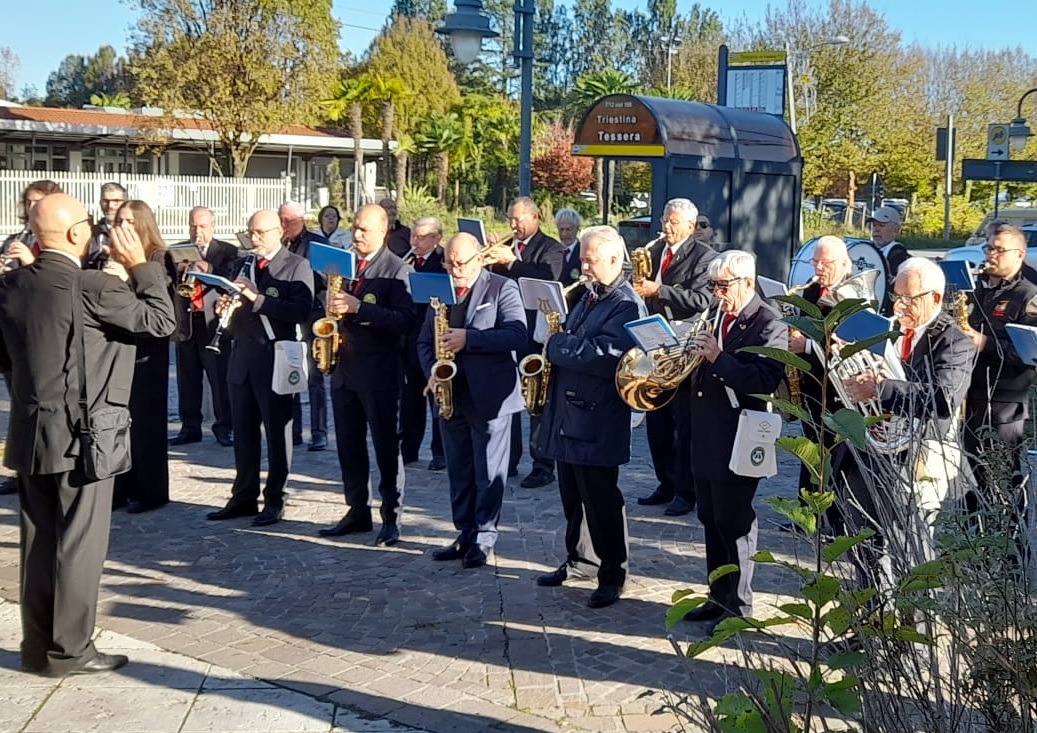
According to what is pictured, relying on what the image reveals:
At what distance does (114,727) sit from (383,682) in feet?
3.69

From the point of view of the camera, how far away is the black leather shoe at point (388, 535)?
7.02m

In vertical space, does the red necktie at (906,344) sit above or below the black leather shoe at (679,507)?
above

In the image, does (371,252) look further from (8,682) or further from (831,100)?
(831,100)

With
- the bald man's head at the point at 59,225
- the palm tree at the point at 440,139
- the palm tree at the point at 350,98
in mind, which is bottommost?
the bald man's head at the point at 59,225

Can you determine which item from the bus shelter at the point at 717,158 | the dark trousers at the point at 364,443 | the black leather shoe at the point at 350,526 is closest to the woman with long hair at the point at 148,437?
the black leather shoe at the point at 350,526

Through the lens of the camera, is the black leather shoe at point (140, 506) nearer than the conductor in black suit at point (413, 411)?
Yes

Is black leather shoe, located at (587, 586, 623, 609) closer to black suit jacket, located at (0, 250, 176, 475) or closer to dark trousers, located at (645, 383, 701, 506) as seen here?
dark trousers, located at (645, 383, 701, 506)

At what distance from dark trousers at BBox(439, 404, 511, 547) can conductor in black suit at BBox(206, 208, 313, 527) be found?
4.47 feet

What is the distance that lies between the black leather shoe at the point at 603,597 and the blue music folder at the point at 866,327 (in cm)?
185

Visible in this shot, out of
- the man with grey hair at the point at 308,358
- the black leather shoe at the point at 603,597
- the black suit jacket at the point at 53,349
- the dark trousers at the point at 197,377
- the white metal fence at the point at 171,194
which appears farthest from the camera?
the white metal fence at the point at 171,194

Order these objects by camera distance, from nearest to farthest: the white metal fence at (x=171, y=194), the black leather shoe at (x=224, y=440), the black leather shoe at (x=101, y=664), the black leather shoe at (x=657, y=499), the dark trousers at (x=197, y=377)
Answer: the black leather shoe at (x=101, y=664)
the black leather shoe at (x=657, y=499)
the dark trousers at (x=197, y=377)
the black leather shoe at (x=224, y=440)
the white metal fence at (x=171, y=194)

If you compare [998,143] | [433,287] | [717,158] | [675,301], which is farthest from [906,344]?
[998,143]

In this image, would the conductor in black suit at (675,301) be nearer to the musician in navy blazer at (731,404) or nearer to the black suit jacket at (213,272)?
the musician in navy blazer at (731,404)

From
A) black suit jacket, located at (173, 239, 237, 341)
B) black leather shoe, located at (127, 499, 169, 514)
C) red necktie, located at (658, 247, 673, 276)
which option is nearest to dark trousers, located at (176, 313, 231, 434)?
black suit jacket, located at (173, 239, 237, 341)
